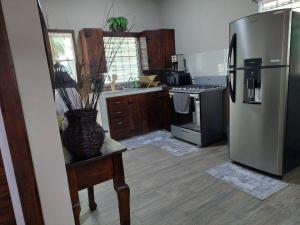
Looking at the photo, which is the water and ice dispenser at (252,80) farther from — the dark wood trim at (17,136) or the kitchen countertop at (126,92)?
the dark wood trim at (17,136)

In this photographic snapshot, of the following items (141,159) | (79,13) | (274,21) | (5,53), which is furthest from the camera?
(79,13)

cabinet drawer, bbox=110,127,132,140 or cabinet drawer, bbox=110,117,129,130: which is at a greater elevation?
cabinet drawer, bbox=110,117,129,130

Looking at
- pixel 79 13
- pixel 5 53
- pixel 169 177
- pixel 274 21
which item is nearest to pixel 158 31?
pixel 79 13

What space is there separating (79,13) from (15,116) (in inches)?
138

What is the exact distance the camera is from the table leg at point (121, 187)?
136 cm

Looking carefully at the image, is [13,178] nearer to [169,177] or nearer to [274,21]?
[169,177]

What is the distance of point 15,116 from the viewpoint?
927 mm

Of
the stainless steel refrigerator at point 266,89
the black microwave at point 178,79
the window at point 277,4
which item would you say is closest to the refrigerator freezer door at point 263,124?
the stainless steel refrigerator at point 266,89

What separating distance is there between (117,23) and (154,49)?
867 mm

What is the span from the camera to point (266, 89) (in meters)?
2.22

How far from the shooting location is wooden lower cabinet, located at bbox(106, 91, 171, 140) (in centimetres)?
378

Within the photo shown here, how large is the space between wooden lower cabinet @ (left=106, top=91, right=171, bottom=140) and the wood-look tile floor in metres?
1.20

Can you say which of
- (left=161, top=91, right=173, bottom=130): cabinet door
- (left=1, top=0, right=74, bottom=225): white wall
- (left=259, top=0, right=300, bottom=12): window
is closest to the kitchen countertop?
(left=161, top=91, right=173, bottom=130): cabinet door

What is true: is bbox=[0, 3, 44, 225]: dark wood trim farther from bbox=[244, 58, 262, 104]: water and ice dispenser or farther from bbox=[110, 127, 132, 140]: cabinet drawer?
bbox=[110, 127, 132, 140]: cabinet drawer
